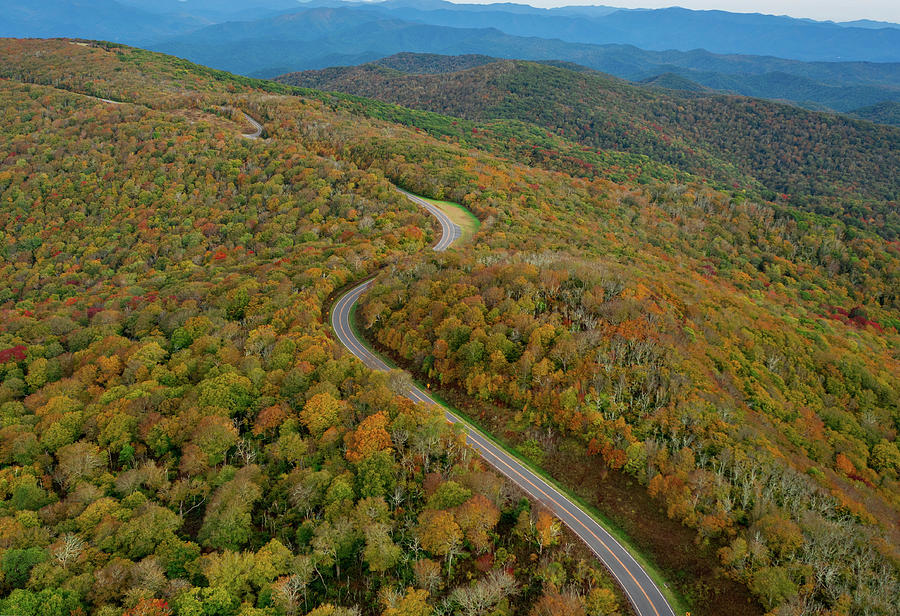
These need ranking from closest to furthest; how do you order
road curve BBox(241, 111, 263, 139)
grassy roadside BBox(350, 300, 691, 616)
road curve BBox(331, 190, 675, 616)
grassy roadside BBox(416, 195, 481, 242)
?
1. road curve BBox(331, 190, 675, 616)
2. grassy roadside BBox(350, 300, 691, 616)
3. grassy roadside BBox(416, 195, 481, 242)
4. road curve BBox(241, 111, 263, 139)

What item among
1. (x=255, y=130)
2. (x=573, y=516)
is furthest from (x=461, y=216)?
(x=255, y=130)

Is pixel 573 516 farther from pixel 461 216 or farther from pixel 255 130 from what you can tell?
pixel 255 130

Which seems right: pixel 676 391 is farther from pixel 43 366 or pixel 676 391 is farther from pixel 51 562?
pixel 43 366

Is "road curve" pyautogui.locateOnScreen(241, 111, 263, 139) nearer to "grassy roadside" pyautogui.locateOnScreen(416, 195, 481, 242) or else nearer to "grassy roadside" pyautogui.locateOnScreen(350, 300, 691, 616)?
"grassy roadside" pyautogui.locateOnScreen(416, 195, 481, 242)

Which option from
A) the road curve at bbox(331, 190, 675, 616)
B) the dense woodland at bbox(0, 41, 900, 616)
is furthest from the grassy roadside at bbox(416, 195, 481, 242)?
the road curve at bbox(331, 190, 675, 616)

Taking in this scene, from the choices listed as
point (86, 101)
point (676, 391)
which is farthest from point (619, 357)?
point (86, 101)

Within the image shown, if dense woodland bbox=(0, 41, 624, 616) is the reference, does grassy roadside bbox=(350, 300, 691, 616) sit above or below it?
below
